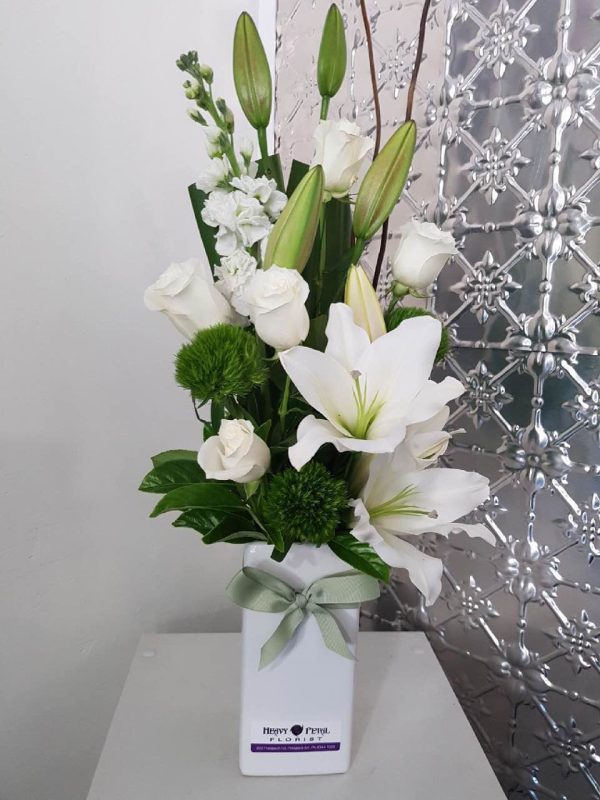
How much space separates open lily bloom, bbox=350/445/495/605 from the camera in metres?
0.57

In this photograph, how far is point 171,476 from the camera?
62 centimetres

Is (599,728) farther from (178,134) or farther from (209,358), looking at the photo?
(178,134)

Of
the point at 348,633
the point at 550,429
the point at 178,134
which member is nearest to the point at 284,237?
the point at 348,633

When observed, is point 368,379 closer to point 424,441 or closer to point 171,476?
point 424,441

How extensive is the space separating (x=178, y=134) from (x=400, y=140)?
1.92 feet

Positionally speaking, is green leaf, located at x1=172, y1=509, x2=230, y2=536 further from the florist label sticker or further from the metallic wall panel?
the metallic wall panel

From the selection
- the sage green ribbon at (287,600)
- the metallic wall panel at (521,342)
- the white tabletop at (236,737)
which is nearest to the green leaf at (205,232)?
the sage green ribbon at (287,600)

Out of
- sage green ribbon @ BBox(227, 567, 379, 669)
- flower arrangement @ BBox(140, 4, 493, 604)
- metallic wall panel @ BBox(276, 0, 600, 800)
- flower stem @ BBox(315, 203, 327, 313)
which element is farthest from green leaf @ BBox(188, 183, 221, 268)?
metallic wall panel @ BBox(276, 0, 600, 800)

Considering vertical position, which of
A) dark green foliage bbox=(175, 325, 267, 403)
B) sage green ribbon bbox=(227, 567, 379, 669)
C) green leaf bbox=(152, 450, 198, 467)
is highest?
dark green foliage bbox=(175, 325, 267, 403)

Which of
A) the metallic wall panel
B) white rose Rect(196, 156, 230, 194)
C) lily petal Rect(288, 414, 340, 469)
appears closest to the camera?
lily petal Rect(288, 414, 340, 469)

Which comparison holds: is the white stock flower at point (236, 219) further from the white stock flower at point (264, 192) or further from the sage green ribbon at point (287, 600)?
the sage green ribbon at point (287, 600)

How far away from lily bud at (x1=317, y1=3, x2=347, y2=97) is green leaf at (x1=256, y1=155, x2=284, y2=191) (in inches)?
3.4

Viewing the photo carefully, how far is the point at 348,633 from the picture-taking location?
2.11 feet

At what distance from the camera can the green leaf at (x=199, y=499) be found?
0.55m
